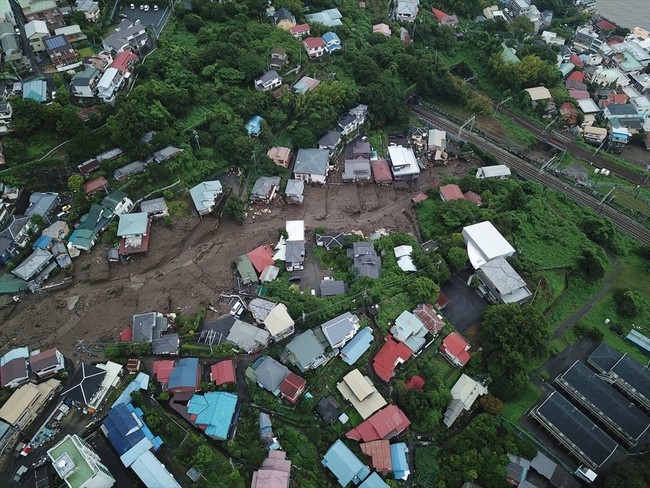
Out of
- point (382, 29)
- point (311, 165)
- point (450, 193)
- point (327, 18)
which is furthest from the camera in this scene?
point (382, 29)

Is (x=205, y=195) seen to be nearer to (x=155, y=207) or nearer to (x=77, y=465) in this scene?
(x=155, y=207)

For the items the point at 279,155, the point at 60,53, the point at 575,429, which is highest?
the point at 60,53

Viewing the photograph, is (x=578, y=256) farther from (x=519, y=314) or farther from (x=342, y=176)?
(x=342, y=176)

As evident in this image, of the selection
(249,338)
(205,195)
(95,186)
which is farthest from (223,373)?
(95,186)

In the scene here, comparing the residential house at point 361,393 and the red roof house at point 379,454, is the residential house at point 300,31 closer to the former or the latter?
the residential house at point 361,393

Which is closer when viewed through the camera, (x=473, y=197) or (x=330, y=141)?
(x=473, y=197)
